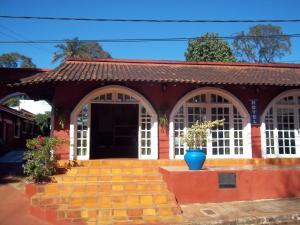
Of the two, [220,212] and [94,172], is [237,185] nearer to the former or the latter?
[220,212]

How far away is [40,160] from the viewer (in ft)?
28.3

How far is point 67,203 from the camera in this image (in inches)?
291

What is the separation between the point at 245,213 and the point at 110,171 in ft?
13.1

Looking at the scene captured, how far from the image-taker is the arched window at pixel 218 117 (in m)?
11.3

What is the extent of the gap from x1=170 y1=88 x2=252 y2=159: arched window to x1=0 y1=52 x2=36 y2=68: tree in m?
39.3

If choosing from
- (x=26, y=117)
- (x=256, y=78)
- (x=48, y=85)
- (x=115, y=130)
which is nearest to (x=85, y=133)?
(x=48, y=85)

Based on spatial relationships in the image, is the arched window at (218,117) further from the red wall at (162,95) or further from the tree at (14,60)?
the tree at (14,60)

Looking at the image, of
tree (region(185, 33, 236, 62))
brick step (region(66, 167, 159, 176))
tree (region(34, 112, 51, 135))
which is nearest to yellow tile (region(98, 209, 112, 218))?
brick step (region(66, 167, 159, 176))

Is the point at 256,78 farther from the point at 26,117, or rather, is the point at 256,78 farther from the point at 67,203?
the point at 26,117

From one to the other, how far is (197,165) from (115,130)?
23.9 feet

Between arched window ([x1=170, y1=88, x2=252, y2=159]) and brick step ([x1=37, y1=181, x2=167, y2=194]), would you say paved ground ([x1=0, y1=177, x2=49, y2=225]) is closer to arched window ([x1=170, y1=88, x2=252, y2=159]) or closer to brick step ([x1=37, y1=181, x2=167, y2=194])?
brick step ([x1=37, y1=181, x2=167, y2=194])

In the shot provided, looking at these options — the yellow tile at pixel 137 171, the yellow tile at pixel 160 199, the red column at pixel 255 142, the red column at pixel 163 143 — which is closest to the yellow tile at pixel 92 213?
the yellow tile at pixel 160 199

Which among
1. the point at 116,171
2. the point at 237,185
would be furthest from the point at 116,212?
the point at 237,185

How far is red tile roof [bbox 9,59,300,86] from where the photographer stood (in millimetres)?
10242
